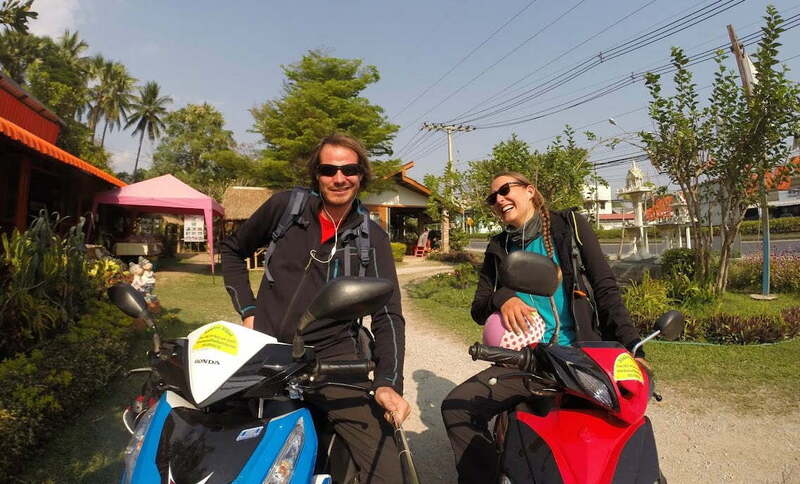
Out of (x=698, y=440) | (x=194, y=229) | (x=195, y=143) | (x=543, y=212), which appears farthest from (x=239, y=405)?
(x=195, y=143)

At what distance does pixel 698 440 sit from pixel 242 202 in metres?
18.9

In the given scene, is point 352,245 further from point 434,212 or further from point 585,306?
point 434,212

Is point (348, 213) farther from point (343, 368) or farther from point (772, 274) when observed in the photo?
point (772, 274)

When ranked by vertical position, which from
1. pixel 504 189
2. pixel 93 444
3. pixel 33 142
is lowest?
pixel 93 444

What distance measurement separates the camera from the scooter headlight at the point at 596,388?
144 cm

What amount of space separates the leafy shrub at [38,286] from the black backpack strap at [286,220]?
11.9 ft

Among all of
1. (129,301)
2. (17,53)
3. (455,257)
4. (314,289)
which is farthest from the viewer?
(17,53)

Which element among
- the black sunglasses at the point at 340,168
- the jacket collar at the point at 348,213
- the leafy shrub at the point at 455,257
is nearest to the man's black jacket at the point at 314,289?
the jacket collar at the point at 348,213

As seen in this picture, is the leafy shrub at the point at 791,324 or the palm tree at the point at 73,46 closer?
the leafy shrub at the point at 791,324

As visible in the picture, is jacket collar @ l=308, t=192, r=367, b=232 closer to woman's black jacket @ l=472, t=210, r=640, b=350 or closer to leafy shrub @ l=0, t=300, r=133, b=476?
woman's black jacket @ l=472, t=210, r=640, b=350

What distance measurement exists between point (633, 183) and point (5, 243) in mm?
14310

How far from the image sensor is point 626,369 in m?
1.51

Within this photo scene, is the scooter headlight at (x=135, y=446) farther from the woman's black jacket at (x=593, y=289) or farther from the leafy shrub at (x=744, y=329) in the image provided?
the leafy shrub at (x=744, y=329)

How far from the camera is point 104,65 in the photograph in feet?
135
